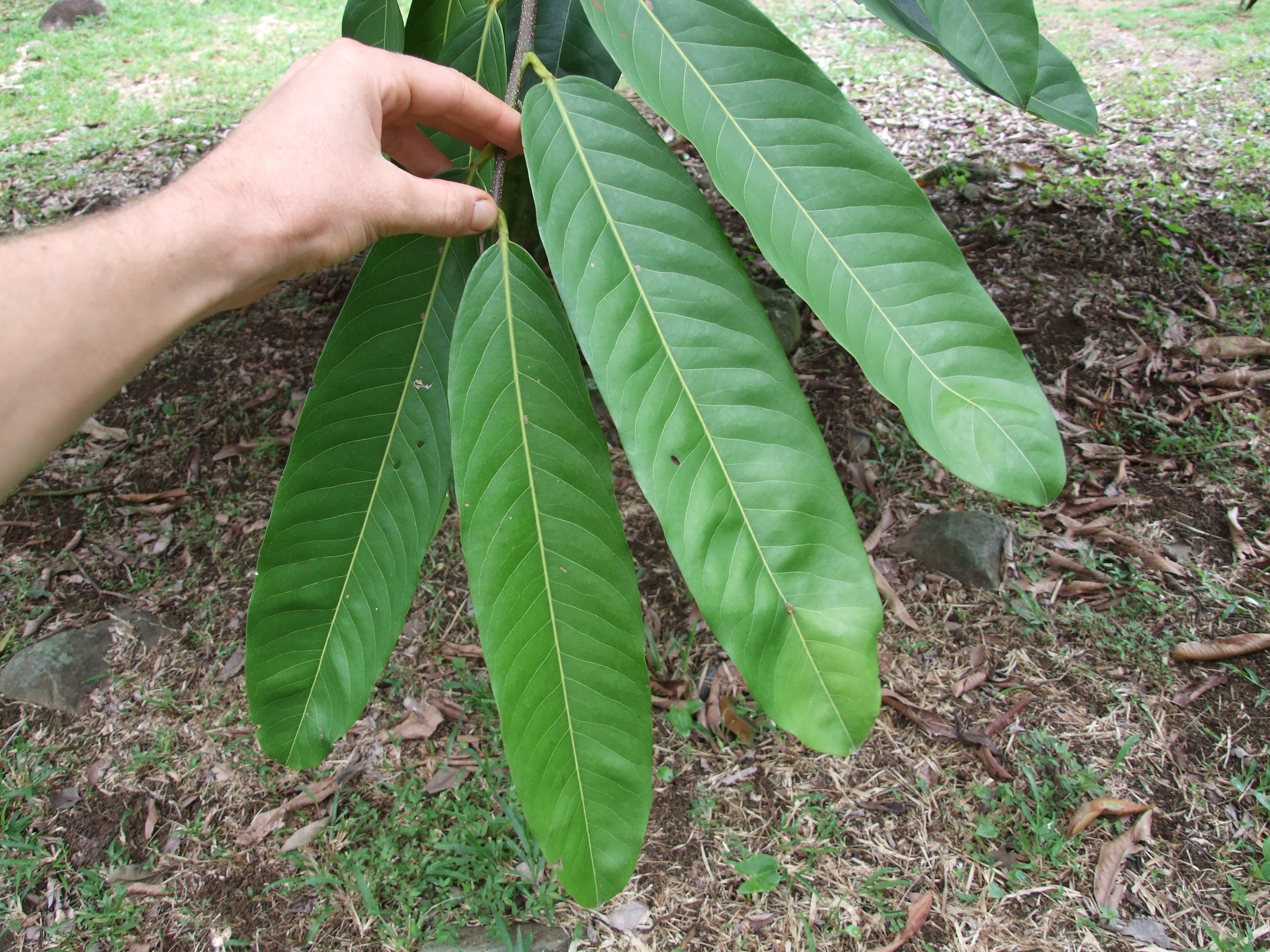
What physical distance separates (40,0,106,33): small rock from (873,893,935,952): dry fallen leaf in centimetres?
712

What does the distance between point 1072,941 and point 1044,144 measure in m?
3.14

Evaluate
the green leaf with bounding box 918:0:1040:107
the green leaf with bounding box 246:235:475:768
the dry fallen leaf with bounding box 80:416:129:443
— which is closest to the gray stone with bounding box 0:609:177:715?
the dry fallen leaf with bounding box 80:416:129:443

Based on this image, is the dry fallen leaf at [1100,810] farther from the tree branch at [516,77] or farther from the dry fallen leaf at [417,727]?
the tree branch at [516,77]

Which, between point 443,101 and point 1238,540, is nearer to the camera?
point 443,101

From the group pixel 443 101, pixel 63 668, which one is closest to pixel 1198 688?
pixel 443 101

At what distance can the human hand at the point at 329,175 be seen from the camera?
81 centimetres

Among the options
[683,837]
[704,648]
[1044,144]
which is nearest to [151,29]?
[1044,144]

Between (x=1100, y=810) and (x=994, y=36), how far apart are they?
4.53 ft

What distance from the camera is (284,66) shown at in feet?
14.6

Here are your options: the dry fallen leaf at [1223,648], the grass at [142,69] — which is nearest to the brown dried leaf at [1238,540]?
the dry fallen leaf at [1223,648]

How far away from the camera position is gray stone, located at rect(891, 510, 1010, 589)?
6.21 ft

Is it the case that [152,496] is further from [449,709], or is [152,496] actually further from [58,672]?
[449,709]

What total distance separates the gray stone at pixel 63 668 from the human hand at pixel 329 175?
1.47m

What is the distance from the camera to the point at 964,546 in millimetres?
1906
